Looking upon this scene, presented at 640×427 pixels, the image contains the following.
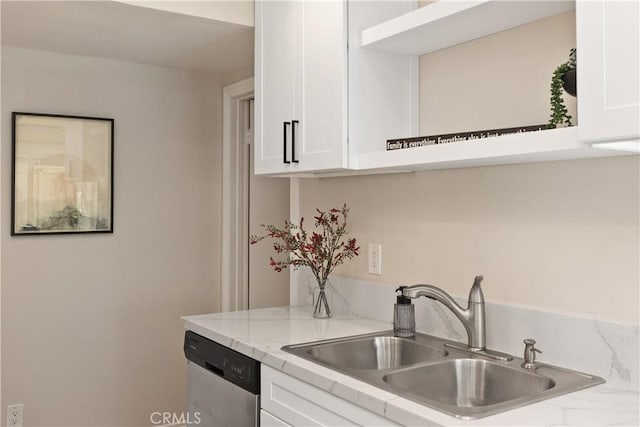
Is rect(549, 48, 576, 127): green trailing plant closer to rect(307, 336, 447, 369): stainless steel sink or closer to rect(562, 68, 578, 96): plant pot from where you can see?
rect(562, 68, 578, 96): plant pot

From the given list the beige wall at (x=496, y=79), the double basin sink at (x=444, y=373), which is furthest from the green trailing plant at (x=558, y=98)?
the double basin sink at (x=444, y=373)

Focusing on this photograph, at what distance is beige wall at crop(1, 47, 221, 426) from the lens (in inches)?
119

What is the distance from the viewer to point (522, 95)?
1.86 meters

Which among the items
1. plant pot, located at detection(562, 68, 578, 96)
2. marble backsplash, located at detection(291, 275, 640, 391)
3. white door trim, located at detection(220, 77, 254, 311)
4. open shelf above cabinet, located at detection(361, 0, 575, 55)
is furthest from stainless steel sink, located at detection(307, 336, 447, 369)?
white door trim, located at detection(220, 77, 254, 311)

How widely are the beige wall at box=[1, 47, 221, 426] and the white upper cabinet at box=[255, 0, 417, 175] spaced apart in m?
1.16

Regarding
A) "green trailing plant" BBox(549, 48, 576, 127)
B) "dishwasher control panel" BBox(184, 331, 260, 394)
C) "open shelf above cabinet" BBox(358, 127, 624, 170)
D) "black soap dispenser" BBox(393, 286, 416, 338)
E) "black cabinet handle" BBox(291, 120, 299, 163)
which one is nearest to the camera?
"open shelf above cabinet" BBox(358, 127, 624, 170)

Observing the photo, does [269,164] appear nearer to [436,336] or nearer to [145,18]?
[145,18]

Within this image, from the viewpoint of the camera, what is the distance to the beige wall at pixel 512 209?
162cm

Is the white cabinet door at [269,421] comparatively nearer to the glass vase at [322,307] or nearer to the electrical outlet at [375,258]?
the glass vase at [322,307]

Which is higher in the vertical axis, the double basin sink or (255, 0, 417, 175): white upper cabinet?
(255, 0, 417, 175): white upper cabinet

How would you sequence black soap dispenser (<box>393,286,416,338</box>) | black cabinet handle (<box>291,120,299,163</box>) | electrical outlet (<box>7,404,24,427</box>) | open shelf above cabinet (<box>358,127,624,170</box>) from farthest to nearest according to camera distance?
electrical outlet (<box>7,404,24,427</box>)
black cabinet handle (<box>291,120,299,163</box>)
black soap dispenser (<box>393,286,416,338</box>)
open shelf above cabinet (<box>358,127,624,170</box>)

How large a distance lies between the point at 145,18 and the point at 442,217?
1.46m

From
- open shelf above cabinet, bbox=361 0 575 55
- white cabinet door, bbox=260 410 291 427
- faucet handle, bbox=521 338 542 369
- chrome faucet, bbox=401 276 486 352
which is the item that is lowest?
white cabinet door, bbox=260 410 291 427

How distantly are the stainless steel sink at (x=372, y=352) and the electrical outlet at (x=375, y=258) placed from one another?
0.38 meters
